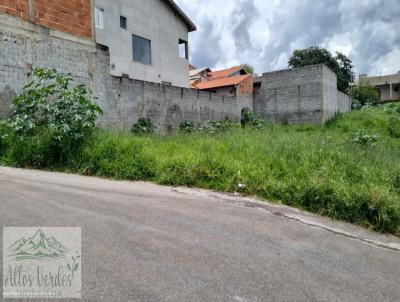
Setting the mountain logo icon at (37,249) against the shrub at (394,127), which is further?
the shrub at (394,127)

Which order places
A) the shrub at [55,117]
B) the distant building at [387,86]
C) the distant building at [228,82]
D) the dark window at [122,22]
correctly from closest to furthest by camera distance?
the shrub at [55,117], the dark window at [122,22], the distant building at [228,82], the distant building at [387,86]

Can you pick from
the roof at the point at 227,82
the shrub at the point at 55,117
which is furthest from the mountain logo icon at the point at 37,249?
the roof at the point at 227,82

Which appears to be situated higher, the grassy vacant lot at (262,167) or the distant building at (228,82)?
the distant building at (228,82)

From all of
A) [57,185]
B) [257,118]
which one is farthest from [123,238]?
[257,118]

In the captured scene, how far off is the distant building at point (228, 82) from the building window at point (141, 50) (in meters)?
5.47

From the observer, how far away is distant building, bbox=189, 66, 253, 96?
22.8 metres

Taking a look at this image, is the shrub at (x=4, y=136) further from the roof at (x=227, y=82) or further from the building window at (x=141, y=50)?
the roof at (x=227, y=82)

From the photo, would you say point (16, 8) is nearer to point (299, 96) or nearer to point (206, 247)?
point (206, 247)

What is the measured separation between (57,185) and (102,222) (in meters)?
2.10

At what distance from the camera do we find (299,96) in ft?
58.9

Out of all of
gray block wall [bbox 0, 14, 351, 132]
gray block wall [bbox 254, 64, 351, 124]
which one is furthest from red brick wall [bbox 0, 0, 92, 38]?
gray block wall [bbox 254, 64, 351, 124]

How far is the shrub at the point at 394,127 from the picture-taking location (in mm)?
15257

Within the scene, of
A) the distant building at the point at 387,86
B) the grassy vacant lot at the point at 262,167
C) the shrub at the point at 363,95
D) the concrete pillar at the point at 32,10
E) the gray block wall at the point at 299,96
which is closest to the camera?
the grassy vacant lot at the point at 262,167

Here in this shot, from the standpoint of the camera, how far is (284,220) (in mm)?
4367
